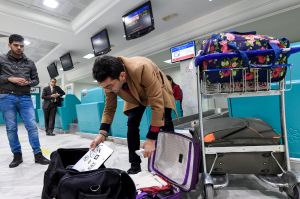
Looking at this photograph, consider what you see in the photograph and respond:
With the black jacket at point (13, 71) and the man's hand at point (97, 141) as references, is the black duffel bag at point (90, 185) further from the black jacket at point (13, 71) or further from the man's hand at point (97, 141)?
the black jacket at point (13, 71)

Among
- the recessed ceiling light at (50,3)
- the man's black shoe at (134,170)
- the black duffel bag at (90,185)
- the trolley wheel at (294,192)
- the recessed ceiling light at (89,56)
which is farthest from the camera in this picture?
the recessed ceiling light at (89,56)

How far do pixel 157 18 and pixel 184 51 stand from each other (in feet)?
3.50

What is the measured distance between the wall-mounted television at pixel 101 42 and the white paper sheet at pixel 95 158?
4.31 metres

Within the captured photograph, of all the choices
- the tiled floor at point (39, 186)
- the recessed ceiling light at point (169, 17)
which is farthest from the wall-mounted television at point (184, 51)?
the tiled floor at point (39, 186)

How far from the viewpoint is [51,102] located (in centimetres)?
495

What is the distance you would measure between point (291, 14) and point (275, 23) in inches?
16.5

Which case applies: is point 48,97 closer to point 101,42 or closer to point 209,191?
point 101,42

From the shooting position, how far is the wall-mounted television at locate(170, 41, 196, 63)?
509cm

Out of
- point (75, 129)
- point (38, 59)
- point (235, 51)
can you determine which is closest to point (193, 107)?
point (75, 129)

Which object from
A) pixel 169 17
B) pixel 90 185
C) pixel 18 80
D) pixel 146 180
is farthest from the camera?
pixel 169 17

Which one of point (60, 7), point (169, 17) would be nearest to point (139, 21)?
point (169, 17)

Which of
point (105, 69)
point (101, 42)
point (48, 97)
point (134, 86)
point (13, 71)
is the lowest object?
point (48, 97)

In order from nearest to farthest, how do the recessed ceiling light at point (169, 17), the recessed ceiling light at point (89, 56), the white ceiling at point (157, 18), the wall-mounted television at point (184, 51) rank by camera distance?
the white ceiling at point (157, 18)
the recessed ceiling light at point (169, 17)
the wall-mounted television at point (184, 51)
the recessed ceiling light at point (89, 56)

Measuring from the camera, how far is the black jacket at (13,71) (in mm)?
2059
